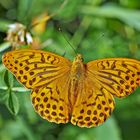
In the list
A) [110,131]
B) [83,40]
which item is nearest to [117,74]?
[110,131]

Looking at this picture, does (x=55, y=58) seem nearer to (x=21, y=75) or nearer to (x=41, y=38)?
(x=21, y=75)

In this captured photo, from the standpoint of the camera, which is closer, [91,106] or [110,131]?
[91,106]

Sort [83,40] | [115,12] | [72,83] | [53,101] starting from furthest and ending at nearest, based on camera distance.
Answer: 1. [115,12]
2. [83,40]
3. [72,83]
4. [53,101]

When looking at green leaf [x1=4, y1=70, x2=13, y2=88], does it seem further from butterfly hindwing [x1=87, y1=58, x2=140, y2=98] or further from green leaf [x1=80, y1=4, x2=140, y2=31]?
green leaf [x1=80, y1=4, x2=140, y2=31]

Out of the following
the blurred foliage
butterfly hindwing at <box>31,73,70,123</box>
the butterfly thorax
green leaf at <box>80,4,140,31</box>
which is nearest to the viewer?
butterfly hindwing at <box>31,73,70,123</box>

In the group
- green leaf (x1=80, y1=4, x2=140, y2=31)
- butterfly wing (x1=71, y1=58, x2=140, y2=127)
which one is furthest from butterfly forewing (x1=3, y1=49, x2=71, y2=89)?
green leaf (x1=80, y1=4, x2=140, y2=31)

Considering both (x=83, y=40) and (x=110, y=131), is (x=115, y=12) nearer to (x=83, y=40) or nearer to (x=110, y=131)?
(x=83, y=40)

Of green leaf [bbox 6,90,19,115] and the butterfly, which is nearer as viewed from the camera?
the butterfly

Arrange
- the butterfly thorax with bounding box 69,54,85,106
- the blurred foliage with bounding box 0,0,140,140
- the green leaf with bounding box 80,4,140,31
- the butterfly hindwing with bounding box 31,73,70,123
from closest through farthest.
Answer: the butterfly hindwing with bounding box 31,73,70,123, the butterfly thorax with bounding box 69,54,85,106, the blurred foliage with bounding box 0,0,140,140, the green leaf with bounding box 80,4,140,31

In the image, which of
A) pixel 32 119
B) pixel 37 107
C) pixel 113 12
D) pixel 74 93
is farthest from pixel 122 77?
pixel 113 12
